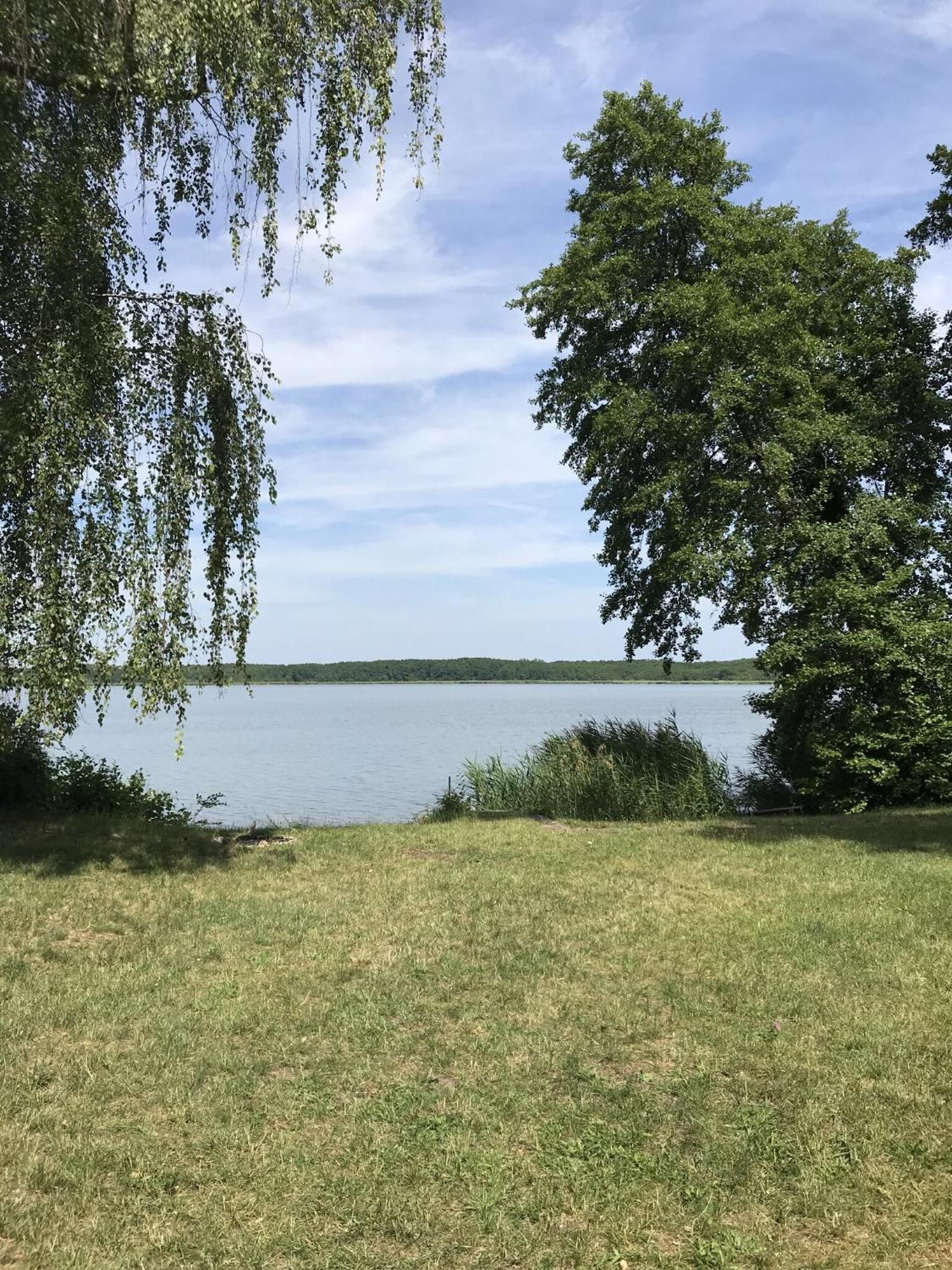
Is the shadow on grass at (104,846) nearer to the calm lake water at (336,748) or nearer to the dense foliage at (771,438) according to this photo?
the calm lake water at (336,748)

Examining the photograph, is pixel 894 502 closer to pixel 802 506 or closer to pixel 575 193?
pixel 802 506

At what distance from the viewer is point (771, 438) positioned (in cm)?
1788

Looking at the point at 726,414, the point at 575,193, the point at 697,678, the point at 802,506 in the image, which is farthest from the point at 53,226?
the point at 697,678

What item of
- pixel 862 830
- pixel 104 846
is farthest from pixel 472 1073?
pixel 862 830

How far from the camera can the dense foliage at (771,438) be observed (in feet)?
54.1

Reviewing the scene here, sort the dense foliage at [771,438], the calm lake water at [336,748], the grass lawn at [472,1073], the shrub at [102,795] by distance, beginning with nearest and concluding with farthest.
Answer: the grass lawn at [472,1073] → the shrub at [102,795] → the dense foliage at [771,438] → the calm lake water at [336,748]

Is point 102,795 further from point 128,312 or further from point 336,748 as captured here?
point 336,748

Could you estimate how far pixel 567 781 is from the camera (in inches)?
725

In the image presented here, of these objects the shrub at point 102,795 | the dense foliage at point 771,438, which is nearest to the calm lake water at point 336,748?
the shrub at point 102,795

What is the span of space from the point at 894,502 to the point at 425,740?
105ft

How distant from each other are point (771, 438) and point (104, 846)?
1440 centimetres

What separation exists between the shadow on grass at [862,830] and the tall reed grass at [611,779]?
1561 millimetres

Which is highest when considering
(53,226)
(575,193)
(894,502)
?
(575,193)

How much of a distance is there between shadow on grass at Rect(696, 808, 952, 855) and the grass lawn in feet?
7.65
